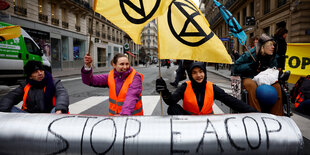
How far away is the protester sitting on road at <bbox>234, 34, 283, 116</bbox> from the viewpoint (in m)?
2.32

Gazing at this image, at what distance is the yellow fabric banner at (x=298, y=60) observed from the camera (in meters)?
4.51

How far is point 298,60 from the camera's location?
15.2 ft

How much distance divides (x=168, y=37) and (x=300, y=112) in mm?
3598

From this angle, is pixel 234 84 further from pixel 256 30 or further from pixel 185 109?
pixel 256 30

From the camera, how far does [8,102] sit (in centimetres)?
232

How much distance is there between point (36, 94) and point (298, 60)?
5258mm

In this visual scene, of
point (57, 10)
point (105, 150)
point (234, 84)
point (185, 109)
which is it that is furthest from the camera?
point (57, 10)

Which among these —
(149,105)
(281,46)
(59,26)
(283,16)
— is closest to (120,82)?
(149,105)

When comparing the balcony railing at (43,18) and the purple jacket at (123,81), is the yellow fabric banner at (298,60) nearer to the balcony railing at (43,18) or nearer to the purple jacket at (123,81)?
the purple jacket at (123,81)

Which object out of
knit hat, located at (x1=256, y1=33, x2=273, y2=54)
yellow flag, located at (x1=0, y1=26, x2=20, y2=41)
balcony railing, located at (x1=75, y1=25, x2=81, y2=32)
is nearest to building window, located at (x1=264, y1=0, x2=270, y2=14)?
knit hat, located at (x1=256, y1=33, x2=273, y2=54)

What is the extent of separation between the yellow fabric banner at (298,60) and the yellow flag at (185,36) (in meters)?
3.47

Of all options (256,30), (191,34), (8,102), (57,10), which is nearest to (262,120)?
(191,34)

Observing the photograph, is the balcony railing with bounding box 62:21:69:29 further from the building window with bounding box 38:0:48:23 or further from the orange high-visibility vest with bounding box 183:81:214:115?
the orange high-visibility vest with bounding box 183:81:214:115

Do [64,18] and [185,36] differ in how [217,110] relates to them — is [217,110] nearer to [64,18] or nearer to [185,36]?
[185,36]
